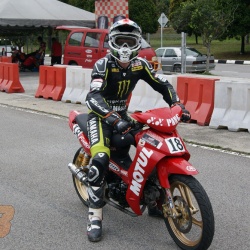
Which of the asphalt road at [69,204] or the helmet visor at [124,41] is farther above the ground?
the helmet visor at [124,41]

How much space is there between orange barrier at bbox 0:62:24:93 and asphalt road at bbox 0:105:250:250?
7.67 metres

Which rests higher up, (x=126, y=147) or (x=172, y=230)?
(x=126, y=147)

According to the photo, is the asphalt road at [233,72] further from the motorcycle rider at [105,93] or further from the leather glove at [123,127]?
the leather glove at [123,127]

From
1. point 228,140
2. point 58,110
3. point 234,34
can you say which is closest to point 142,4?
point 234,34

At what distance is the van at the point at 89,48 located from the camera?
18.8 m

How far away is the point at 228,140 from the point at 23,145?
132 inches

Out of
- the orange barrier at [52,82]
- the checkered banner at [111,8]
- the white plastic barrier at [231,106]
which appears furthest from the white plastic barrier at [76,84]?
the checkered banner at [111,8]

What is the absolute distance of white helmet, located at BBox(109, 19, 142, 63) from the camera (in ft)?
15.0

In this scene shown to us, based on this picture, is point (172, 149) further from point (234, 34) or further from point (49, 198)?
point (234, 34)

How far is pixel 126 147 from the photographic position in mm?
4703

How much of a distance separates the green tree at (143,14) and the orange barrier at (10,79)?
3599 centimetres

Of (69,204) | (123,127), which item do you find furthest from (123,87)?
(69,204)

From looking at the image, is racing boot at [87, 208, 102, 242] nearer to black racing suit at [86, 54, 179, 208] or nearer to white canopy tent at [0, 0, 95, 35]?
black racing suit at [86, 54, 179, 208]

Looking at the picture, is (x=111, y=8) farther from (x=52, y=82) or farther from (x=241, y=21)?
(x=241, y=21)
